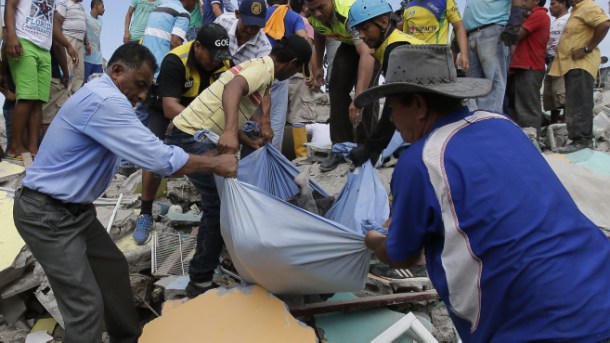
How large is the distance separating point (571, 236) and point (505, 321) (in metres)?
0.29

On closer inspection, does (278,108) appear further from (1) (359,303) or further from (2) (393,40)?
(1) (359,303)

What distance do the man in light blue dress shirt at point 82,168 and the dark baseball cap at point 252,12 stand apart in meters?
1.30

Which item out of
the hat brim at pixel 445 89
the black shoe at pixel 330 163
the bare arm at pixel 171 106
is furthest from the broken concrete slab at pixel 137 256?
the hat brim at pixel 445 89

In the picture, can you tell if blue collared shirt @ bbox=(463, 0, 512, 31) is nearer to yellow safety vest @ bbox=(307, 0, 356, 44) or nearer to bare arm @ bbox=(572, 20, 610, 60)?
bare arm @ bbox=(572, 20, 610, 60)

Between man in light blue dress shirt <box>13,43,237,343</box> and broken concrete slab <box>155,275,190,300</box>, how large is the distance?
2.30 feet

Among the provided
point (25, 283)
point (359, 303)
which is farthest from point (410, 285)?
point (25, 283)

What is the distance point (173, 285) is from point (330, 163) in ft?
5.89

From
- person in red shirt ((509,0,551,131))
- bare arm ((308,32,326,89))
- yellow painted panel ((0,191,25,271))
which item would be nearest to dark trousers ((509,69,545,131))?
person in red shirt ((509,0,551,131))

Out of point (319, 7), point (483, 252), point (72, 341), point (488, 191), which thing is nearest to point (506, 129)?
point (488, 191)

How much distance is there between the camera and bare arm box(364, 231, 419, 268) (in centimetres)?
159

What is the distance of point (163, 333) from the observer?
2559 millimetres

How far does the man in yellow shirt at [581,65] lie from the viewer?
4.70 m

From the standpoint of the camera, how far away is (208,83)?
3273 mm

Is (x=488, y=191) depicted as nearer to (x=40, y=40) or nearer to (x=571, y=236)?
(x=571, y=236)
